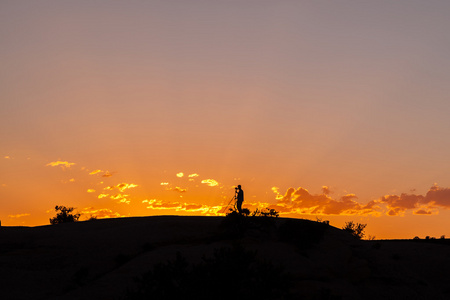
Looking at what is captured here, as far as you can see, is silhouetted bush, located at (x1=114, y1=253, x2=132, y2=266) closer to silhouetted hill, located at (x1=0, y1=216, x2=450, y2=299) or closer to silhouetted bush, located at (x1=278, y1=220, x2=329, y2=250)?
silhouetted hill, located at (x1=0, y1=216, x2=450, y2=299)

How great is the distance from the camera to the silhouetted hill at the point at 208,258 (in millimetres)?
28362

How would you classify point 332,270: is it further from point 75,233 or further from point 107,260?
point 75,233

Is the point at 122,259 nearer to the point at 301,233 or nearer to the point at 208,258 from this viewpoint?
the point at 208,258

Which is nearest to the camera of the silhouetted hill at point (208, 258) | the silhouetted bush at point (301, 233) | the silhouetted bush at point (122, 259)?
the silhouetted hill at point (208, 258)

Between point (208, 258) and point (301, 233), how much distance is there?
34.6ft

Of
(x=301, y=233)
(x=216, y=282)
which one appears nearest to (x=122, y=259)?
(x=301, y=233)

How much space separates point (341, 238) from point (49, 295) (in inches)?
921

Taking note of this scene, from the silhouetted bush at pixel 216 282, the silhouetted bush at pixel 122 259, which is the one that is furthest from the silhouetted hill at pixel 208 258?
the silhouetted bush at pixel 216 282

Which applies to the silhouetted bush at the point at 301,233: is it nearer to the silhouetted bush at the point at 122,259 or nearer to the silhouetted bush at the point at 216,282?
the silhouetted bush at the point at 122,259

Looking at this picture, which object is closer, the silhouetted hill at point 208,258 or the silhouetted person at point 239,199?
the silhouetted hill at point 208,258

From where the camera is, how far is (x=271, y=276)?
61.8 feet

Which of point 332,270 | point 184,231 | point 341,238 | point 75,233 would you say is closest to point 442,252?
point 341,238

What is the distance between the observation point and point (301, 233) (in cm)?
3519

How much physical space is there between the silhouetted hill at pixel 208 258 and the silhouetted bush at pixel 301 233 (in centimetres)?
8
